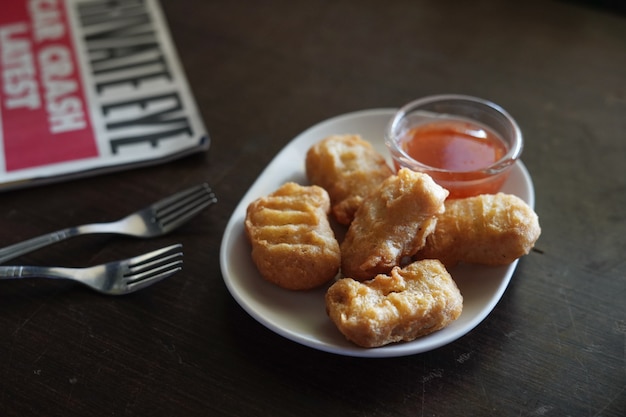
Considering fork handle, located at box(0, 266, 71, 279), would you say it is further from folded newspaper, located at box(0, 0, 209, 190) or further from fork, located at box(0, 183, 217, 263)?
folded newspaper, located at box(0, 0, 209, 190)

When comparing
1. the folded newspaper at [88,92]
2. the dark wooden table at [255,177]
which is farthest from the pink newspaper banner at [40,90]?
the dark wooden table at [255,177]

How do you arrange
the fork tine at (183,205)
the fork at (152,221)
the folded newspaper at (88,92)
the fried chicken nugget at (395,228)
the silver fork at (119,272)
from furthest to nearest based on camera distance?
the folded newspaper at (88,92) < the fork tine at (183,205) < the fork at (152,221) < the silver fork at (119,272) < the fried chicken nugget at (395,228)

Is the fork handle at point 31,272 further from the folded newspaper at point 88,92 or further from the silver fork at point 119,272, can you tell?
the folded newspaper at point 88,92

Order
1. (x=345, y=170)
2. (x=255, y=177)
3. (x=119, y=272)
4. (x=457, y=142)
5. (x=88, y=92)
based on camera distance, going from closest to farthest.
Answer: (x=119, y=272) → (x=345, y=170) → (x=457, y=142) → (x=255, y=177) → (x=88, y=92)

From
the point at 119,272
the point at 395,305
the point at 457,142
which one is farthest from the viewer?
the point at 457,142

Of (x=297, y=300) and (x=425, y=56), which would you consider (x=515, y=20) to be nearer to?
(x=425, y=56)

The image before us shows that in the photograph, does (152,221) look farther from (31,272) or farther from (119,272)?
(31,272)

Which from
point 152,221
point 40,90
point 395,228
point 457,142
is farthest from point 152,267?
point 40,90
